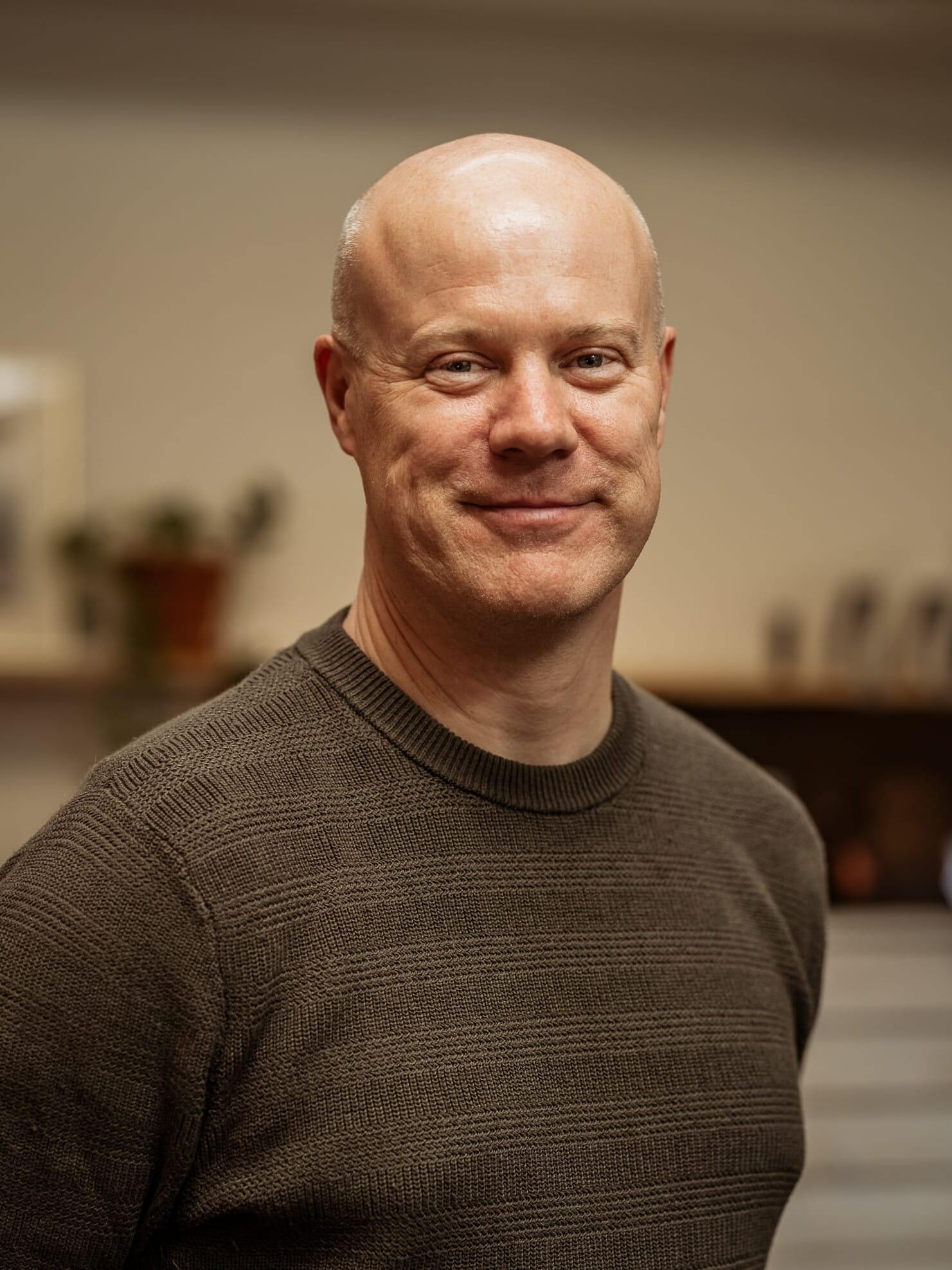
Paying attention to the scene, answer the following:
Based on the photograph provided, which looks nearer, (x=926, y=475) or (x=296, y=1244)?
(x=296, y=1244)

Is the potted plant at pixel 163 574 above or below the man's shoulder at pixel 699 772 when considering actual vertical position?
below

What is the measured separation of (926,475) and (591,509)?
10.6 ft

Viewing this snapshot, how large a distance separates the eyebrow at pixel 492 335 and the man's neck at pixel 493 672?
22 centimetres

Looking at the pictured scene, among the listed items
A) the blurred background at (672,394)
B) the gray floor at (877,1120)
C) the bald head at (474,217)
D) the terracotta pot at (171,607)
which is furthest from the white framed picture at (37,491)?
the bald head at (474,217)

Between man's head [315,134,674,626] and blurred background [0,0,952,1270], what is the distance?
2.48 meters

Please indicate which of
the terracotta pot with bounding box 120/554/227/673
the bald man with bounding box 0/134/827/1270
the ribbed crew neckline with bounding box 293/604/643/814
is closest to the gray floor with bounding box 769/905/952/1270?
the terracotta pot with bounding box 120/554/227/673

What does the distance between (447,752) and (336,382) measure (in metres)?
0.35

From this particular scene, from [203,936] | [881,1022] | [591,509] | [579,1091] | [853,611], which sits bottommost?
[881,1022]

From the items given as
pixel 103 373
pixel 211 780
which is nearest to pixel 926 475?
pixel 103 373

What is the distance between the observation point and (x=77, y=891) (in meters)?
1.06

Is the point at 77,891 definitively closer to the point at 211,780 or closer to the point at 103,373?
the point at 211,780

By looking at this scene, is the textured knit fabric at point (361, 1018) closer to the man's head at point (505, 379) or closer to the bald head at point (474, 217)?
the man's head at point (505, 379)

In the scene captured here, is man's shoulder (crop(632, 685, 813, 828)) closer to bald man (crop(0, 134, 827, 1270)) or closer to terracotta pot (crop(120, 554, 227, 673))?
bald man (crop(0, 134, 827, 1270))

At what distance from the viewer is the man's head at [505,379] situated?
1107 millimetres
